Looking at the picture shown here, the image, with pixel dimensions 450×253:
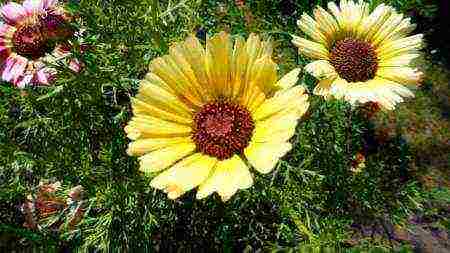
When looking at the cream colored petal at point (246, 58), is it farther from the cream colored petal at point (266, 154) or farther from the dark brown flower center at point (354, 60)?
the dark brown flower center at point (354, 60)

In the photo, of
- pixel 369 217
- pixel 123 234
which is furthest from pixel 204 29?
pixel 369 217

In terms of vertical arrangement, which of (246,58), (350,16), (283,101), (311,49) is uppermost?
(350,16)

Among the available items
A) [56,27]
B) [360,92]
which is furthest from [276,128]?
[56,27]

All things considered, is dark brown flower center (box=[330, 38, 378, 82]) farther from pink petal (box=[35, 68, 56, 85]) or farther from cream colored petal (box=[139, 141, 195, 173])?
pink petal (box=[35, 68, 56, 85])

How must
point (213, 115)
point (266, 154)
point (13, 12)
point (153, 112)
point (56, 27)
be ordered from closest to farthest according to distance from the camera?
point (266, 154)
point (153, 112)
point (213, 115)
point (56, 27)
point (13, 12)

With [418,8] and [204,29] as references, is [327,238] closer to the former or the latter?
[204,29]

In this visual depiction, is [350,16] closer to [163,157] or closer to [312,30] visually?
[312,30]

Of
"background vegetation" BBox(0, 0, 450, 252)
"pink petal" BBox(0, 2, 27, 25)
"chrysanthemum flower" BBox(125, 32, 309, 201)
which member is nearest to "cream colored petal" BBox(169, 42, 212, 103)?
"chrysanthemum flower" BBox(125, 32, 309, 201)
